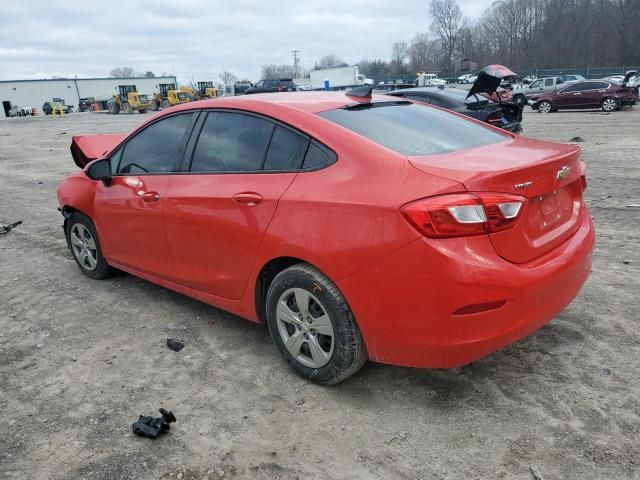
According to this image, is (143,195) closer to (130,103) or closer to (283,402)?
(283,402)

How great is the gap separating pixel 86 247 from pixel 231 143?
7.95ft

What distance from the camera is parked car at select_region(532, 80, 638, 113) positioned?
2265 centimetres

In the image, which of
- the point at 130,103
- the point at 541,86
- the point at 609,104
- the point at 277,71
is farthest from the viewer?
the point at 277,71

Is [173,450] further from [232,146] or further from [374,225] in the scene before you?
[232,146]

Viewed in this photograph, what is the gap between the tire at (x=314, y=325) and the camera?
2.79 meters

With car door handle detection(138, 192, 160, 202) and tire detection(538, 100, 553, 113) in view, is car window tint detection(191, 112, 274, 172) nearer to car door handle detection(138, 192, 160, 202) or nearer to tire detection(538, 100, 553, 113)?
car door handle detection(138, 192, 160, 202)

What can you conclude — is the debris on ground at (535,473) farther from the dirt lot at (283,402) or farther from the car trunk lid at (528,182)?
the car trunk lid at (528,182)

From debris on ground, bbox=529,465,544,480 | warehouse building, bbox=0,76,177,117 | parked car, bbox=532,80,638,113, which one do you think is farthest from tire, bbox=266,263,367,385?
warehouse building, bbox=0,76,177,117

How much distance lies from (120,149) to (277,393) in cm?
254

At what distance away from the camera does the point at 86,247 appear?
506 cm

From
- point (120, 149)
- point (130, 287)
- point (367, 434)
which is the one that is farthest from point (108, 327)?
point (367, 434)

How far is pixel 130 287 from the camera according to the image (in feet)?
16.1

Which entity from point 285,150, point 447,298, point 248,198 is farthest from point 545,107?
point 447,298

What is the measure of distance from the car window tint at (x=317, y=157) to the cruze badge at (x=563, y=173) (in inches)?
47.1
